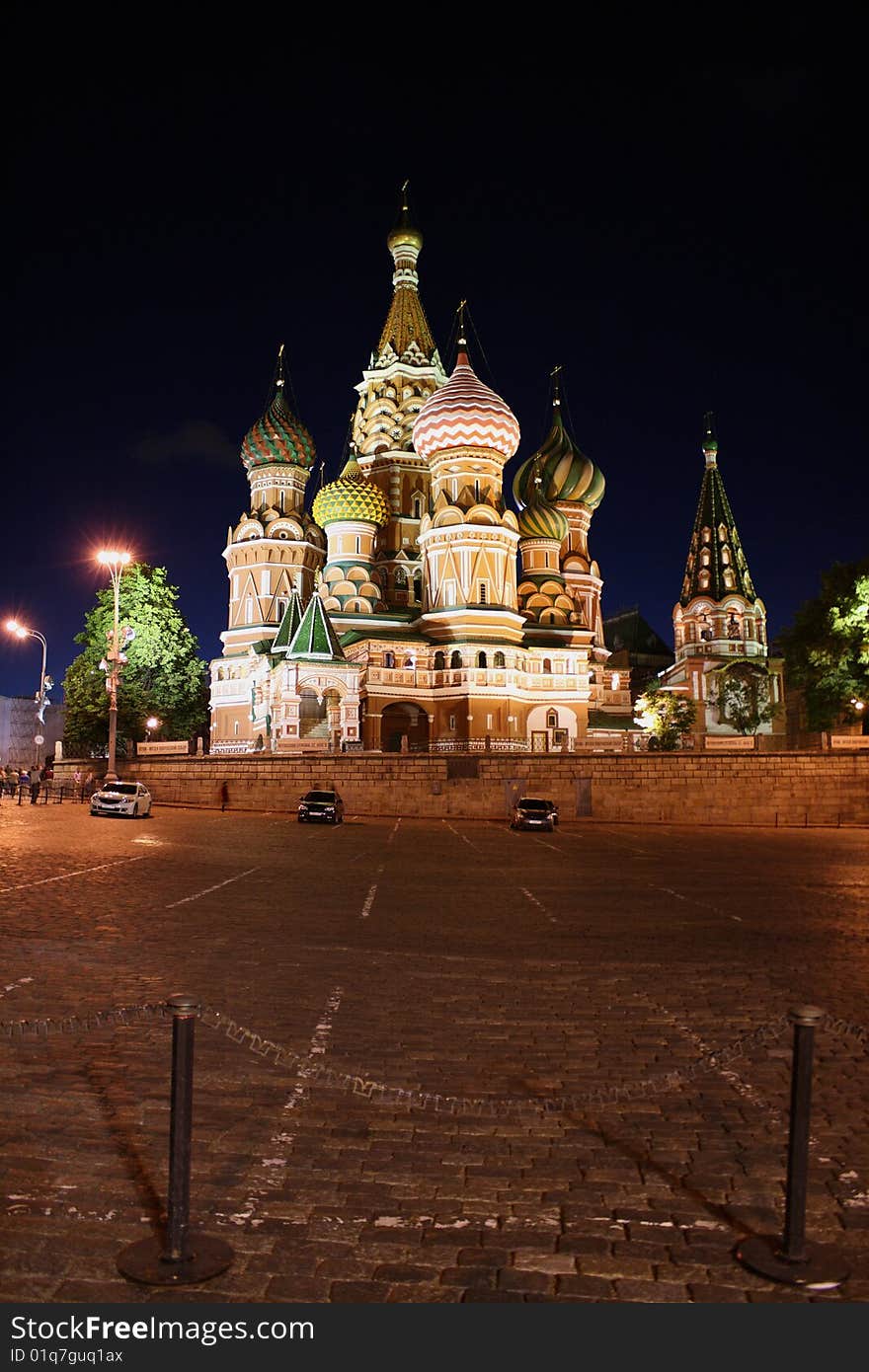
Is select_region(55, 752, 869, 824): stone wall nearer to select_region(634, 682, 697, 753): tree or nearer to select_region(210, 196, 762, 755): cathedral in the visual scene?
select_region(210, 196, 762, 755): cathedral

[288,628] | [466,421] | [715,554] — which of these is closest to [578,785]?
[288,628]

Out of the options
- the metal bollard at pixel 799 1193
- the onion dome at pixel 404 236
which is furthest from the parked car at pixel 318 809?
the onion dome at pixel 404 236

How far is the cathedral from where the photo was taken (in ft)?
177

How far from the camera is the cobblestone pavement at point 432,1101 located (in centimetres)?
357

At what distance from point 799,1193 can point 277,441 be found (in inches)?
2641

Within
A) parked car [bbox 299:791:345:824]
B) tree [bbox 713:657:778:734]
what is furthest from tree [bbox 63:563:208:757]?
tree [bbox 713:657:778:734]

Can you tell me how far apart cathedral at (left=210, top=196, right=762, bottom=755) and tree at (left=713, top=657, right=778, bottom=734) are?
7049 millimetres

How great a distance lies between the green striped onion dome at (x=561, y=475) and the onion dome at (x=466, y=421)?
36.6 ft

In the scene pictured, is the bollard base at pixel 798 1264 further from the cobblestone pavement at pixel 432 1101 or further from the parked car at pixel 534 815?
the parked car at pixel 534 815

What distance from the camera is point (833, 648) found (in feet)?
143

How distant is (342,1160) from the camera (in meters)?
4.43

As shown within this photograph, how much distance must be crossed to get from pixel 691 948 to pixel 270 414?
6392 centimetres

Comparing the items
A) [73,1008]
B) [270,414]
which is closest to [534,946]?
[73,1008]

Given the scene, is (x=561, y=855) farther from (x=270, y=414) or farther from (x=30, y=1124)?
(x=270, y=414)
